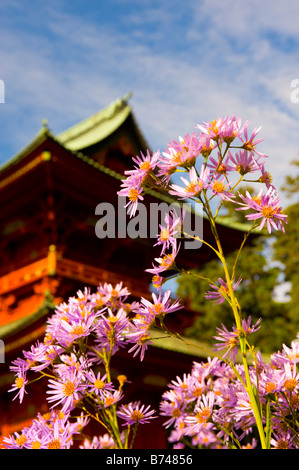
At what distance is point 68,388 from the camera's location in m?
1.80

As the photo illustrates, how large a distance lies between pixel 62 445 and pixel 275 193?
3.78 feet

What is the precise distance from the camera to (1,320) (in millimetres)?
8938

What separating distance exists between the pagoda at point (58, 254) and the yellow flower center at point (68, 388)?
440cm

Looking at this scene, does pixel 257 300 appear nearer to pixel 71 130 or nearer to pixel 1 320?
pixel 71 130

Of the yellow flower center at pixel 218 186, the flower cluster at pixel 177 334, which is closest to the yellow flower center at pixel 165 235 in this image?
the flower cluster at pixel 177 334

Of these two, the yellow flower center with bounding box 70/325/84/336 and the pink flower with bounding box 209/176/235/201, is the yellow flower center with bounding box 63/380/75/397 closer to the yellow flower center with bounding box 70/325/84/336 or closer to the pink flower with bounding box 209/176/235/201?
the yellow flower center with bounding box 70/325/84/336

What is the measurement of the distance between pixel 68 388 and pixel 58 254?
22.1 feet

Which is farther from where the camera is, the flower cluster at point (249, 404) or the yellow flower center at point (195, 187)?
the flower cluster at point (249, 404)

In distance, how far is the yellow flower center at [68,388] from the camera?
70.3 inches

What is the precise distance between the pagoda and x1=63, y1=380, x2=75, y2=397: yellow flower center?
440cm

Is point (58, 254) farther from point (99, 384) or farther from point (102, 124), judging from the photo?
point (99, 384)

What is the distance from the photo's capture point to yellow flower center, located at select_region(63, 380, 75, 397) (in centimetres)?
179

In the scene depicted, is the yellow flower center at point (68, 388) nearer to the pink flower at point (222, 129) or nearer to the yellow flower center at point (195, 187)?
the yellow flower center at point (195, 187)

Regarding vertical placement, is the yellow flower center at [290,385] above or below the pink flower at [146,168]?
below
